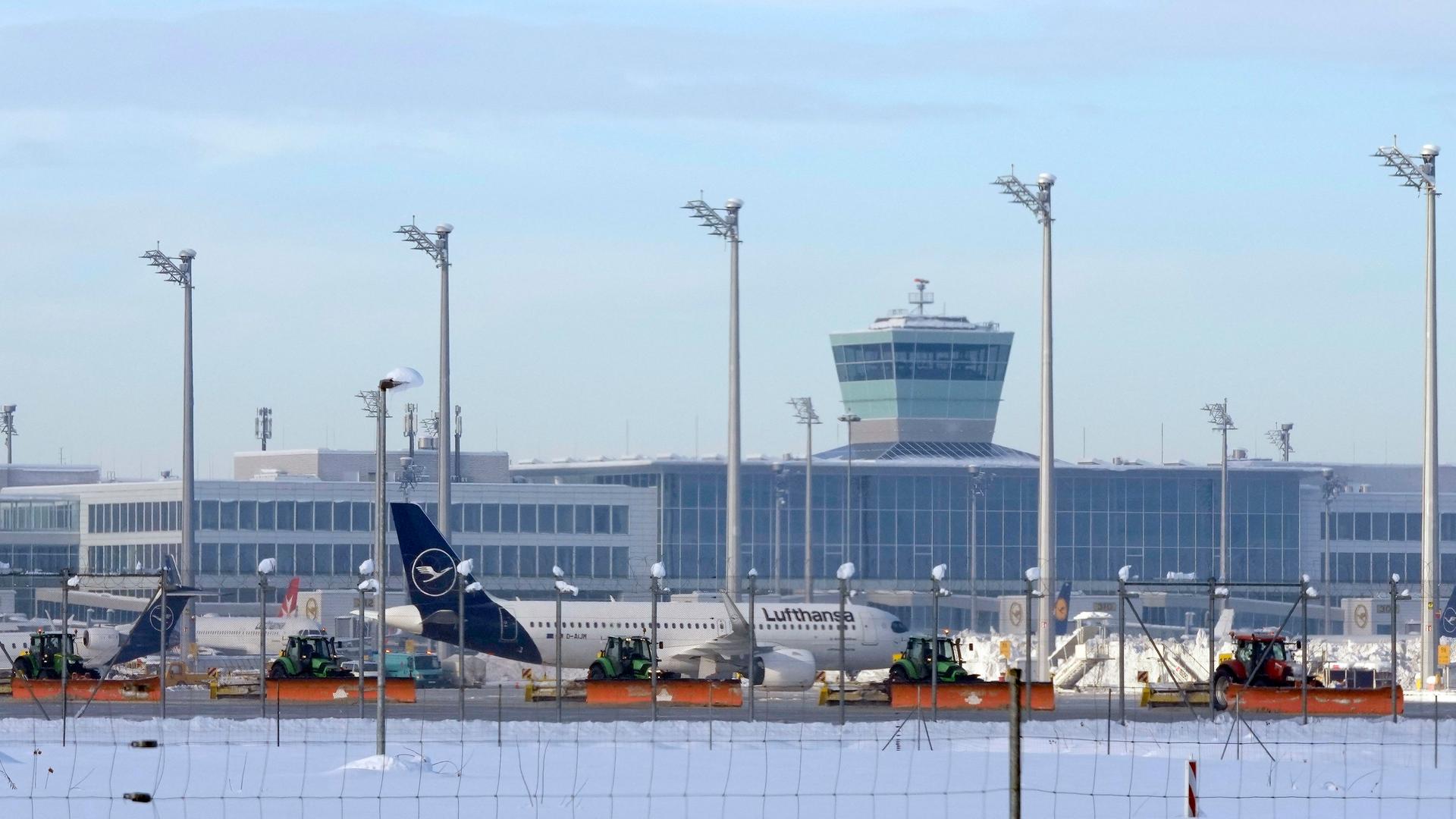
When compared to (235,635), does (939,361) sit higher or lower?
higher

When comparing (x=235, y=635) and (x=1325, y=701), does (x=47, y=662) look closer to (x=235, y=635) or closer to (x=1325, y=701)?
(x=235, y=635)

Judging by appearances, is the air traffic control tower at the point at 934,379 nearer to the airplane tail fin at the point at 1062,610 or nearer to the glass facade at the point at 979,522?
the glass facade at the point at 979,522

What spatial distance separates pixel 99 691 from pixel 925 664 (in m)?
20.1

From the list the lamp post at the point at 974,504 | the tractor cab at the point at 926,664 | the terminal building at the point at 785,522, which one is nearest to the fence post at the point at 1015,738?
the tractor cab at the point at 926,664

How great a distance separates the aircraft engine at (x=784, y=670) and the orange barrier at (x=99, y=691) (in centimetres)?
1676

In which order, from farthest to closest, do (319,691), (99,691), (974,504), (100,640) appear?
(974,504), (100,640), (319,691), (99,691)

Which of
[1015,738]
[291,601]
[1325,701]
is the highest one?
[1015,738]

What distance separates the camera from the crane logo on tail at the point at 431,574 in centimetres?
6250

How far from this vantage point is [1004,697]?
169 ft

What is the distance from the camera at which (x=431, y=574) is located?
62.7 m

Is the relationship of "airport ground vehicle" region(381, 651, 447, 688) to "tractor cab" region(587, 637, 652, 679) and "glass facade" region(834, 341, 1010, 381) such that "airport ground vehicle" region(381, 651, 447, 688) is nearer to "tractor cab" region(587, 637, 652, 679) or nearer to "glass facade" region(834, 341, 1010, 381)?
"tractor cab" region(587, 637, 652, 679)

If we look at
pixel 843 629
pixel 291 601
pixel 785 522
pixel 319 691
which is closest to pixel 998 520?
pixel 785 522

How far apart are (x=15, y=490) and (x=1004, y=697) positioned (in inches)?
3743

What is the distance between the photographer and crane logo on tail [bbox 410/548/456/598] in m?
62.5
